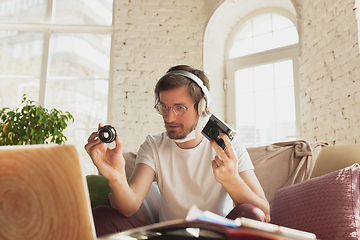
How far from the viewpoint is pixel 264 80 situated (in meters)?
3.78

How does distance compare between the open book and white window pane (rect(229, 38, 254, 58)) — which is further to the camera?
white window pane (rect(229, 38, 254, 58))

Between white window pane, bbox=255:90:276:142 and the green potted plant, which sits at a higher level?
white window pane, bbox=255:90:276:142

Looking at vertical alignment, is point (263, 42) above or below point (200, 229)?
above

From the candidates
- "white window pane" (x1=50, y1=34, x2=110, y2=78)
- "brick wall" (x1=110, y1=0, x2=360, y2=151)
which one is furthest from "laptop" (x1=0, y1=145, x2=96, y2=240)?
"white window pane" (x1=50, y1=34, x2=110, y2=78)

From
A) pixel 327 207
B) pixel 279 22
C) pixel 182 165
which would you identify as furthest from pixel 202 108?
pixel 279 22

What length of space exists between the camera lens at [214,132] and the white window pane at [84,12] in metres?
3.42

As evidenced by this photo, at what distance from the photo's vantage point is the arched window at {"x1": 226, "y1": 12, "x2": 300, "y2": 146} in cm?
354

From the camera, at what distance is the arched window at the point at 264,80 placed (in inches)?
139

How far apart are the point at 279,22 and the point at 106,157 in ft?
11.0

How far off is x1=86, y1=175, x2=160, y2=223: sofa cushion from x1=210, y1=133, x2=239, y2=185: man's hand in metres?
0.60

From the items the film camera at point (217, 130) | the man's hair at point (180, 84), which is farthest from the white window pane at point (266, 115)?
the film camera at point (217, 130)

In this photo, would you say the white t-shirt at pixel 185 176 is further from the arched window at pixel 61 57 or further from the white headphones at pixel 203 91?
the arched window at pixel 61 57

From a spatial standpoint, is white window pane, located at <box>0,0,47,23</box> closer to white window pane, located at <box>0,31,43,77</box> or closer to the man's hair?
white window pane, located at <box>0,31,43,77</box>

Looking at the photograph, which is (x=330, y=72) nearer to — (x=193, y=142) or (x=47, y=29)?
(x=193, y=142)
